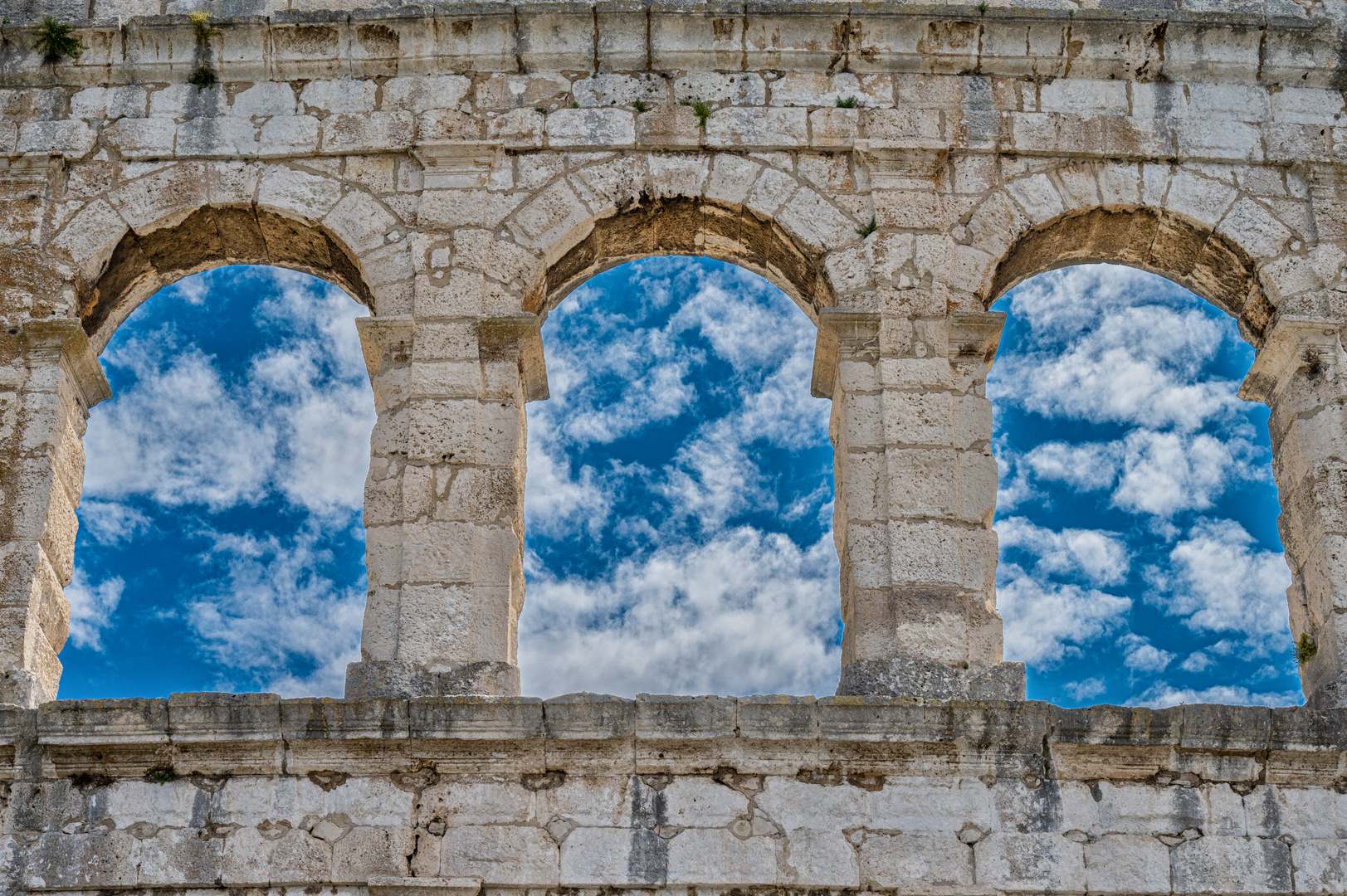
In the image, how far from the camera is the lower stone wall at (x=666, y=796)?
6434 millimetres

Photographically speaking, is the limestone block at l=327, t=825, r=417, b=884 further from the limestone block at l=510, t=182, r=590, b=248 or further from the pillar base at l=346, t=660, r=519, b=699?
the limestone block at l=510, t=182, r=590, b=248

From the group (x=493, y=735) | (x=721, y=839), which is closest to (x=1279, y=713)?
(x=721, y=839)

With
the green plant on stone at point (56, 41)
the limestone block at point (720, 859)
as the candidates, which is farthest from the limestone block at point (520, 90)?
the limestone block at point (720, 859)

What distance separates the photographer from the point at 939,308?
7863 mm

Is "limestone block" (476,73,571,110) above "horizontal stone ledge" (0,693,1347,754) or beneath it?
above

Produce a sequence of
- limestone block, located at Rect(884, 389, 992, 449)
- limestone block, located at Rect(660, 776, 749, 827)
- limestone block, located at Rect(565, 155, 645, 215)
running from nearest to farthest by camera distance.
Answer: limestone block, located at Rect(660, 776, 749, 827), limestone block, located at Rect(884, 389, 992, 449), limestone block, located at Rect(565, 155, 645, 215)

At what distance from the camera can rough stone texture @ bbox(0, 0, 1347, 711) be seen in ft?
24.1

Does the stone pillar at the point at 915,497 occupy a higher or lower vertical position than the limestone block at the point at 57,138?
lower

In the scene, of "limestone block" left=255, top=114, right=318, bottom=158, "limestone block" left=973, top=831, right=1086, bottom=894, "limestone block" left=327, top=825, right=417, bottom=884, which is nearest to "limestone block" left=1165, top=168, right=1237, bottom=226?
"limestone block" left=973, top=831, right=1086, bottom=894

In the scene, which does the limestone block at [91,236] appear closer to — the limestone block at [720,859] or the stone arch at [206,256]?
the stone arch at [206,256]

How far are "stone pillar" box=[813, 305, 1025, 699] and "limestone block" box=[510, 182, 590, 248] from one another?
141 cm

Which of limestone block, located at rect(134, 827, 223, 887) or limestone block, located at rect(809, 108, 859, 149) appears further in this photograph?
limestone block, located at rect(809, 108, 859, 149)

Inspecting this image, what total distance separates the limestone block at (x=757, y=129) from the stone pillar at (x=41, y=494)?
3.41 meters

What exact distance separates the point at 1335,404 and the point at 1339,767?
193 centimetres
